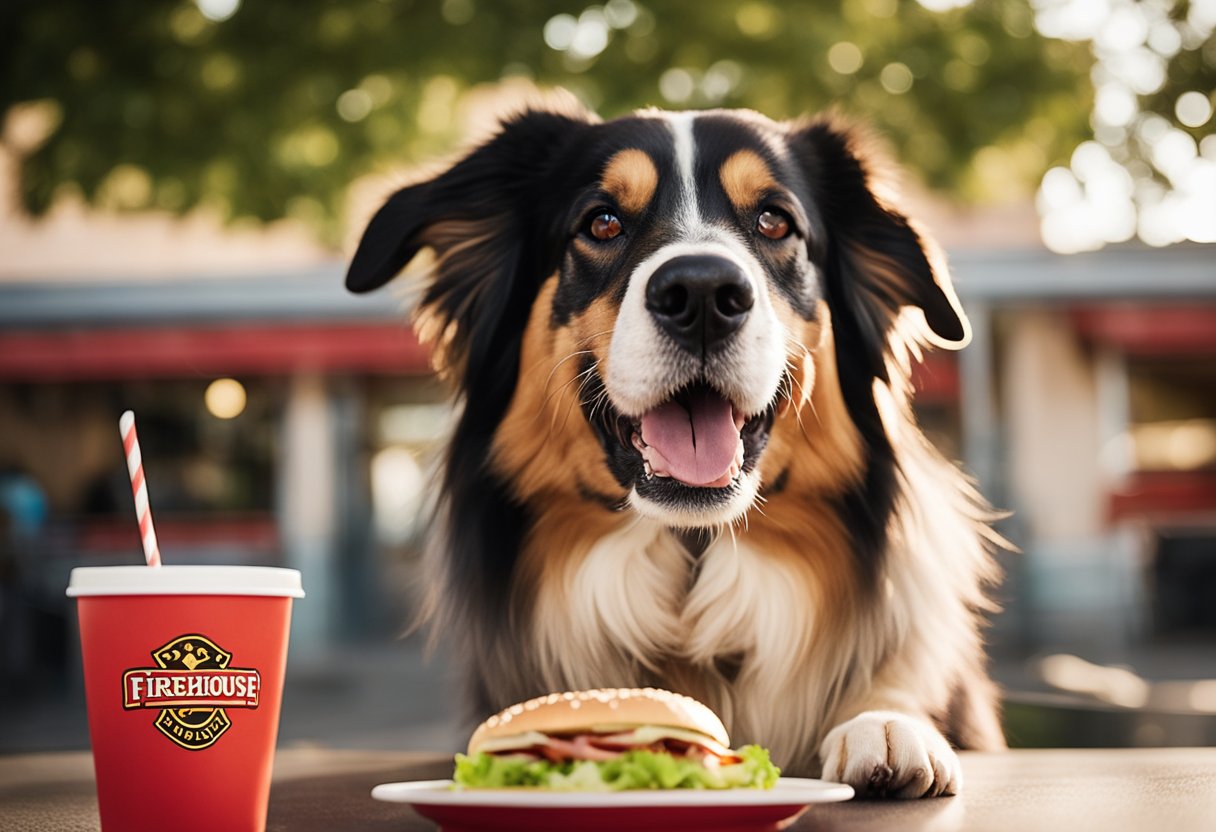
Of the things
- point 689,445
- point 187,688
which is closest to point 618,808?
point 187,688

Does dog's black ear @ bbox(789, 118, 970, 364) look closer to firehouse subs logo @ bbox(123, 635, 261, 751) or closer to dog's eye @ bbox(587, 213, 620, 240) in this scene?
dog's eye @ bbox(587, 213, 620, 240)

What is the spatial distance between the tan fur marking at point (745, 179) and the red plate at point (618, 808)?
5.40 feet

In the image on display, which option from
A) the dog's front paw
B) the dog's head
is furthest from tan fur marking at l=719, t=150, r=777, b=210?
the dog's front paw

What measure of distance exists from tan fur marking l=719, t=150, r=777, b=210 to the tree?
479 cm

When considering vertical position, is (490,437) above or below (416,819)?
above

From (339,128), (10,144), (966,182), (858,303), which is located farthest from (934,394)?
(858,303)

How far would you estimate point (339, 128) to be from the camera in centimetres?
812

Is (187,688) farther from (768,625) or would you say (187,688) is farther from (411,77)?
(411,77)

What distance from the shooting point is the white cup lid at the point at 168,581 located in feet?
4.96

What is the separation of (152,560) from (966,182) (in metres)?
7.51

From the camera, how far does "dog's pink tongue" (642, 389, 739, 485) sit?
8.82 feet

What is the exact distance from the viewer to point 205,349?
53.1 feet

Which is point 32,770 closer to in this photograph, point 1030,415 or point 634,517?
point 634,517

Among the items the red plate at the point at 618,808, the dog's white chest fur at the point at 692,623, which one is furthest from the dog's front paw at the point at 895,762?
the dog's white chest fur at the point at 692,623
